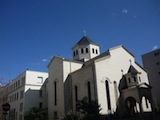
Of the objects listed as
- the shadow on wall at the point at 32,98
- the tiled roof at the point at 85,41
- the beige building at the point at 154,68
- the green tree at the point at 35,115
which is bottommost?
the green tree at the point at 35,115

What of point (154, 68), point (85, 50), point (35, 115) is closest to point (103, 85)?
point (85, 50)

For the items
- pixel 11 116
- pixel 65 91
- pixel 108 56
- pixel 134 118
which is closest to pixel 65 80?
pixel 65 91

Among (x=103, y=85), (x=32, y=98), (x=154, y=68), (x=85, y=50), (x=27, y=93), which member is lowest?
(x=32, y=98)

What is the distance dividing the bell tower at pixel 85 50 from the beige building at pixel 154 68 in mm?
17176

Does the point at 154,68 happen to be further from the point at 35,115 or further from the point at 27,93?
the point at 27,93

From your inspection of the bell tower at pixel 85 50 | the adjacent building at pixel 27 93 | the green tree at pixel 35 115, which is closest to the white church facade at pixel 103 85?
the green tree at pixel 35 115

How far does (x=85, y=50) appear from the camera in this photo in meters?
39.0

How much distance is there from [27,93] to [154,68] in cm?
3390

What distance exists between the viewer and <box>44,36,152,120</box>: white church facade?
26203mm

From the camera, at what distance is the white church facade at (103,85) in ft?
86.0

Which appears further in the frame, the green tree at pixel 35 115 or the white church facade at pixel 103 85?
the green tree at pixel 35 115

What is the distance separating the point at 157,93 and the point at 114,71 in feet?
72.7

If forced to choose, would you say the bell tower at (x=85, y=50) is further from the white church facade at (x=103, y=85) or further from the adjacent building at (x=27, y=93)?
the adjacent building at (x=27, y=93)

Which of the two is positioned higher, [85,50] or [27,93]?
[85,50]
